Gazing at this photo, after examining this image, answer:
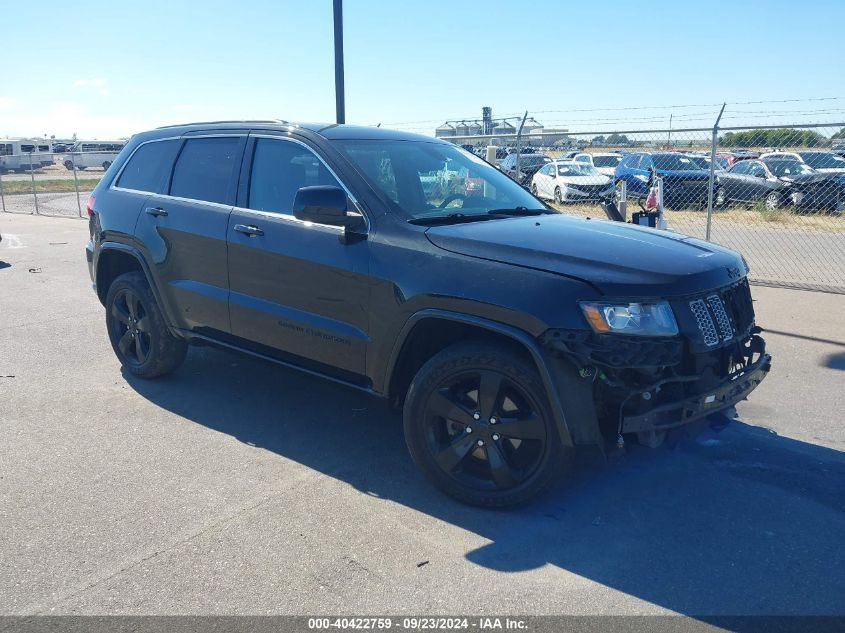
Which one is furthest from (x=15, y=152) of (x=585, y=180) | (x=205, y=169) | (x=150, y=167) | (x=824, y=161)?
(x=205, y=169)

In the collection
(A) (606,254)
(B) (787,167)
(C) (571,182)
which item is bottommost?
(C) (571,182)

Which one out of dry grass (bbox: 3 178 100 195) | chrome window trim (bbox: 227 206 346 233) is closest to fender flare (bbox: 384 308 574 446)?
chrome window trim (bbox: 227 206 346 233)

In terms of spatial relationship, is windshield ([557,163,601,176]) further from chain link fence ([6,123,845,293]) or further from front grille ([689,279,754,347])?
front grille ([689,279,754,347])

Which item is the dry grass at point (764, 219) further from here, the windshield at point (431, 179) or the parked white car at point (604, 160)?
the windshield at point (431, 179)

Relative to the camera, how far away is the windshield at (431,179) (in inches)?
171

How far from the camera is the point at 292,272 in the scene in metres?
4.39

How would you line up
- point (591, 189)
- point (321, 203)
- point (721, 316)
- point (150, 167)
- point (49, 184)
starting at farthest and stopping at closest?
point (49, 184)
point (591, 189)
point (150, 167)
point (321, 203)
point (721, 316)

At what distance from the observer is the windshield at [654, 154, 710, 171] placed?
50.2 feet

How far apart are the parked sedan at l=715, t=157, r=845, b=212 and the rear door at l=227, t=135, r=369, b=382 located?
11071 millimetres

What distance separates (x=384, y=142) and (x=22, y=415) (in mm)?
3086

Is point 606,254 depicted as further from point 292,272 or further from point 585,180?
point 585,180

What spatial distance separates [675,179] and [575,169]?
5.09 meters

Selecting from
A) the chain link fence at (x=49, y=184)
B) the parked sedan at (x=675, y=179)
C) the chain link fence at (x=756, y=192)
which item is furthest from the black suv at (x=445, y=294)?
the chain link fence at (x=49, y=184)

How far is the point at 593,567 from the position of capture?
3311mm
